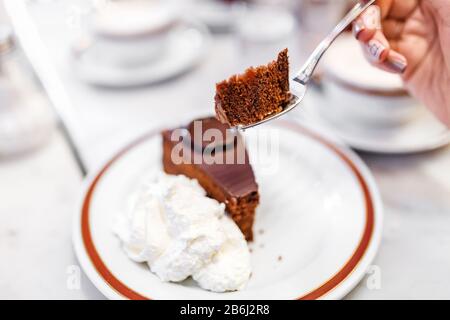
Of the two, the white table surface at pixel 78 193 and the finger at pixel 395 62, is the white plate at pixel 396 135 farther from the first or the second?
the finger at pixel 395 62

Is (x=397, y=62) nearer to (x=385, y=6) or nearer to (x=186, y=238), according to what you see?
(x=385, y=6)

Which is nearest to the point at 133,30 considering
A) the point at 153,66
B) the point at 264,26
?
the point at 153,66

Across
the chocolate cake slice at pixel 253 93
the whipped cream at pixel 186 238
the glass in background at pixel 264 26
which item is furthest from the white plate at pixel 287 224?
the glass in background at pixel 264 26

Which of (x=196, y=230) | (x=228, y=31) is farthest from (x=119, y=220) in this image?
(x=228, y=31)

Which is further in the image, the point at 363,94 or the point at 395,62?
the point at 363,94

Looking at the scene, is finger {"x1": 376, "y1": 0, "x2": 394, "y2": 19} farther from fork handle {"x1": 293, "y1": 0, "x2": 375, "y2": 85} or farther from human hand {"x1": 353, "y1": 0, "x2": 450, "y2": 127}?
fork handle {"x1": 293, "y1": 0, "x2": 375, "y2": 85}

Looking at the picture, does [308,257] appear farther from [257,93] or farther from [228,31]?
[228,31]
